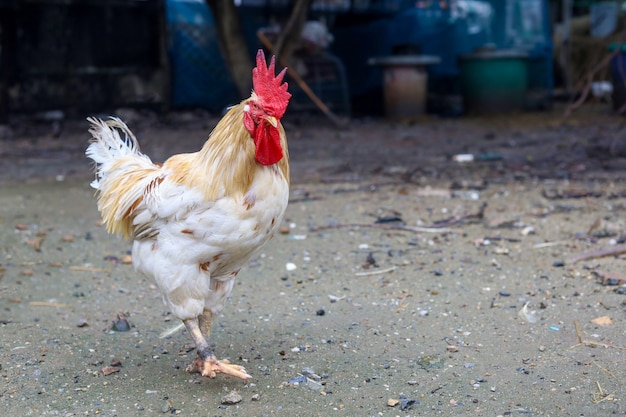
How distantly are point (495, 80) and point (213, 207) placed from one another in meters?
10.5

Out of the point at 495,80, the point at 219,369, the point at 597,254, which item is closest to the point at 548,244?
the point at 597,254

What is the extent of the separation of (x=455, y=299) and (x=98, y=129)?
2.27 meters

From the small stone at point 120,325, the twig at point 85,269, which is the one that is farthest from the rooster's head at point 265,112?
the twig at point 85,269

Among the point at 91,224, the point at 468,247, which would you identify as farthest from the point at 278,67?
the point at 468,247

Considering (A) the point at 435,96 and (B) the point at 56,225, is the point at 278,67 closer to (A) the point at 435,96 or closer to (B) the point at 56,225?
(A) the point at 435,96

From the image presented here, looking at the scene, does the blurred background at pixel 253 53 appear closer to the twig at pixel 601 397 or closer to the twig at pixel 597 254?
the twig at pixel 597 254

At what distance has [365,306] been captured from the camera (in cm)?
435

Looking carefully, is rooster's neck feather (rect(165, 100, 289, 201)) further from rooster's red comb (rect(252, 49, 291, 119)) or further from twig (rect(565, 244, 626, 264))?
twig (rect(565, 244, 626, 264))

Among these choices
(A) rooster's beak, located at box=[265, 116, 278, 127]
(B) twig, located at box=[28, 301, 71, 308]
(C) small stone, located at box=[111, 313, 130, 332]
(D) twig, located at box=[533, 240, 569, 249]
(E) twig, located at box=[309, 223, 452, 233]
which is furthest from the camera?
(E) twig, located at box=[309, 223, 452, 233]

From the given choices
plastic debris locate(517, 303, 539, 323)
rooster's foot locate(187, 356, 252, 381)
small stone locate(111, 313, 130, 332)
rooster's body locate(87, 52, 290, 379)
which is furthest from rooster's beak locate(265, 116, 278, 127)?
plastic debris locate(517, 303, 539, 323)

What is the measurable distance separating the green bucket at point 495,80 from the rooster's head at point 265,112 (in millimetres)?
10143

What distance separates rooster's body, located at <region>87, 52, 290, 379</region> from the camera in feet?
10.1

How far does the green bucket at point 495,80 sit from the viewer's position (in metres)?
12.6

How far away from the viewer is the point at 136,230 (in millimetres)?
3395
